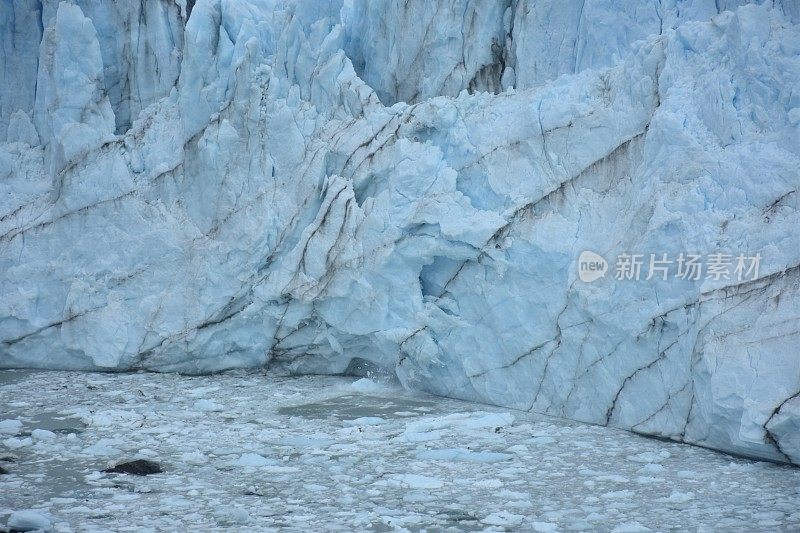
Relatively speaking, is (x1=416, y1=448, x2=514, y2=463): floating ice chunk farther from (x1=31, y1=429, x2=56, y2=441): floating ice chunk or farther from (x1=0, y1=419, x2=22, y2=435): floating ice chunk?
(x1=0, y1=419, x2=22, y2=435): floating ice chunk

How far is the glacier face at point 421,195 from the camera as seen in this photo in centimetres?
502

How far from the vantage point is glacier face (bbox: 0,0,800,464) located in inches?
197

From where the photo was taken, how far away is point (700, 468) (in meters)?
4.49

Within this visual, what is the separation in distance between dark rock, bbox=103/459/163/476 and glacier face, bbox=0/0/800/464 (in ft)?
7.86

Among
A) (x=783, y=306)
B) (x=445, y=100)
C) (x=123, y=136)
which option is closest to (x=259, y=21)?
(x=123, y=136)

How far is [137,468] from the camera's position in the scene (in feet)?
14.4

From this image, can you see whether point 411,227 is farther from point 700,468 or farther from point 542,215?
point 700,468

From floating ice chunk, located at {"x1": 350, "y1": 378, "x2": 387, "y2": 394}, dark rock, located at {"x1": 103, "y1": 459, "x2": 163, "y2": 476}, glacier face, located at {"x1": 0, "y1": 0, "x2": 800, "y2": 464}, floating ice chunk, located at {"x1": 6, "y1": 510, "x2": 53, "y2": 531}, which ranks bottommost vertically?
floating ice chunk, located at {"x1": 6, "y1": 510, "x2": 53, "y2": 531}

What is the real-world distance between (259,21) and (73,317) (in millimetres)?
3138

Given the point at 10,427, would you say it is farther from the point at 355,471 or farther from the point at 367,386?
the point at 367,386

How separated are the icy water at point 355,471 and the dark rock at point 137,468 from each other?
8cm

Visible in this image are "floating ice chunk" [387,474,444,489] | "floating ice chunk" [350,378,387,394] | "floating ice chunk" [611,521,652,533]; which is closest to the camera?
"floating ice chunk" [611,521,652,533]

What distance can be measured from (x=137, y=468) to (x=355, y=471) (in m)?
1.16

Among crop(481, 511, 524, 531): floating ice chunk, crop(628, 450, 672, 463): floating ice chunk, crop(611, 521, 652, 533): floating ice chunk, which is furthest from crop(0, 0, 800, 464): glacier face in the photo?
crop(481, 511, 524, 531): floating ice chunk
